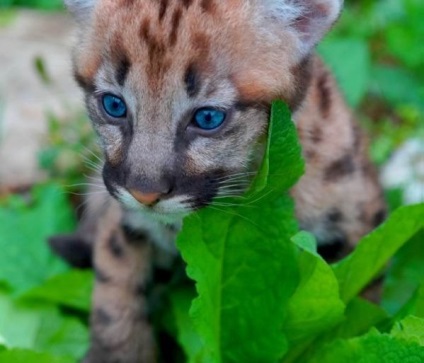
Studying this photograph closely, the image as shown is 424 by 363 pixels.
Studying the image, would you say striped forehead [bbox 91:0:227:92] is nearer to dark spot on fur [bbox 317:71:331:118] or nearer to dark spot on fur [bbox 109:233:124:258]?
dark spot on fur [bbox 317:71:331:118]

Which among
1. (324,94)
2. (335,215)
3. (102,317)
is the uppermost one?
(324,94)

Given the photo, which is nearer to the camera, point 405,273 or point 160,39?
point 160,39

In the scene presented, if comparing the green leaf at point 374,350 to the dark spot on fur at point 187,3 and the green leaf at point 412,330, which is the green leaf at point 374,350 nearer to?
the green leaf at point 412,330

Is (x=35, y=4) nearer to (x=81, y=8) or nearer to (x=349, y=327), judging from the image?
(x=81, y=8)

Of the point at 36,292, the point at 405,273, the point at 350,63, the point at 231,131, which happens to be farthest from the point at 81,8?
the point at 350,63

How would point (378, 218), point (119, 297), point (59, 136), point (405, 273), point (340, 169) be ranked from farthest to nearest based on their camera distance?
point (59, 136), point (405, 273), point (378, 218), point (119, 297), point (340, 169)

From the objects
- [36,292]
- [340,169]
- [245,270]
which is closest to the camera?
[245,270]
